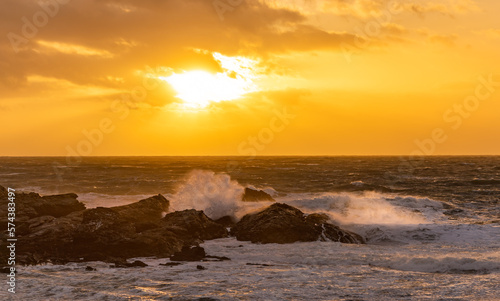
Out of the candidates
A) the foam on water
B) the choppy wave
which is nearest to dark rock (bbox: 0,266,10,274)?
the choppy wave

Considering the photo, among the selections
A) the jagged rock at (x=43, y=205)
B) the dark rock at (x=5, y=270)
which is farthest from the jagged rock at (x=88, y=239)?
the jagged rock at (x=43, y=205)

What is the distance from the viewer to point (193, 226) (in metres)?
20.9

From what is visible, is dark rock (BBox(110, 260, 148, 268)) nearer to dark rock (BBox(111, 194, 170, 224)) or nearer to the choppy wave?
dark rock (BBox(111, 194, 170, 224))

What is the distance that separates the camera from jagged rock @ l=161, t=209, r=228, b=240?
20.1 metres

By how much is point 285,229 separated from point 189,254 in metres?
5.12

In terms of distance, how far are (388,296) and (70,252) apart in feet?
38.2

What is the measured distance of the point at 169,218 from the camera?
2141cm

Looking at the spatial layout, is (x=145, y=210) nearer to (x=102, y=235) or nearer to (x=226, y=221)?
(x=226, y=221)

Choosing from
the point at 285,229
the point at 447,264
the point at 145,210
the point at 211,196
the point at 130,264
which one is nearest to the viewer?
the point at 447,264

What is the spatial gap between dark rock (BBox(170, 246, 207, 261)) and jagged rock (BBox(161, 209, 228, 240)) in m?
2.78

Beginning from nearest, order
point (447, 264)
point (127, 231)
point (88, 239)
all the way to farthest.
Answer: point (447, 264) < point (88, 239) < point (127, 231)

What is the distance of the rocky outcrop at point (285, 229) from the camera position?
19.8 metres

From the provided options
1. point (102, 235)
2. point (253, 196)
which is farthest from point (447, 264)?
point (253, 196)

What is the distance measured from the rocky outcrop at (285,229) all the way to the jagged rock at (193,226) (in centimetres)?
101
